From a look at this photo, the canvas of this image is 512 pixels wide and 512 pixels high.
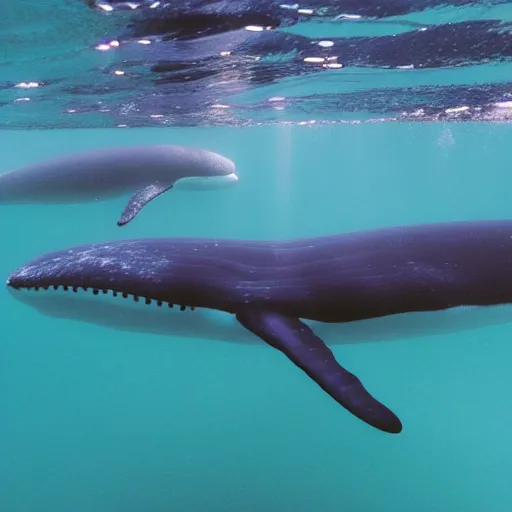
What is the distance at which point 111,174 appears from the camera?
1355 centimetres

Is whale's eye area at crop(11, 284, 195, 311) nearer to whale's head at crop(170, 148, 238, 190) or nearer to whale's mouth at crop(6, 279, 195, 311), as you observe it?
whale's mouth at crop(6, 279, 195, 311)

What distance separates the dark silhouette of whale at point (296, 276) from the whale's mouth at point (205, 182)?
846 cm

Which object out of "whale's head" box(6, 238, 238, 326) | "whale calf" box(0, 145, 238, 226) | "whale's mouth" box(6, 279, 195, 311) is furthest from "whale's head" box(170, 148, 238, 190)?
"whale's mouth" box(6, 279, 195, 311)

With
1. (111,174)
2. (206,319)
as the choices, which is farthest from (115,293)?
(111,174)

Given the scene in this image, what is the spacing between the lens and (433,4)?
7922 mm

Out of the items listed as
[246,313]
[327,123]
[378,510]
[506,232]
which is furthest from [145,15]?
[327,123]

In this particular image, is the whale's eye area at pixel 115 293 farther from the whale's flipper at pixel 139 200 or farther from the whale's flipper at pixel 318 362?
the whale's flipper at pixel 139 200

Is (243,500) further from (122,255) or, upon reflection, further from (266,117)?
(266,117)

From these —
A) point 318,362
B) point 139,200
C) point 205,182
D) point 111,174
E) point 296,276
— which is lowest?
point 205,182

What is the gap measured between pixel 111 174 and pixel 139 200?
1772 millimetres

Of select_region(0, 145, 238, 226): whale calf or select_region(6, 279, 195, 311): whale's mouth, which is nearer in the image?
select_region(6, 279, 195, 311): whale's mouth

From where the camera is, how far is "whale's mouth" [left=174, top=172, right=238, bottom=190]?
1453 centimetres

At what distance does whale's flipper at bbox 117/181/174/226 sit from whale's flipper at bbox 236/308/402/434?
6384mm

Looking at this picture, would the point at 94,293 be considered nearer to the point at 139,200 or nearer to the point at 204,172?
the point at 139,200
